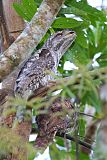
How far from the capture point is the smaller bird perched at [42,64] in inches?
76.2

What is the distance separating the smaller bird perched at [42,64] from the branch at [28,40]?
14 cm

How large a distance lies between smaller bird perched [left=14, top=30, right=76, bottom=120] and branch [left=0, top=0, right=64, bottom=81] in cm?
14

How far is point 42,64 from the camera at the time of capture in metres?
2.26

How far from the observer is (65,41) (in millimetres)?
2602

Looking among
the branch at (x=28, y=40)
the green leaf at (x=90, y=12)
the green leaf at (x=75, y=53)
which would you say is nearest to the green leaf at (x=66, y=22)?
the green leaf at (x=90, y=12)

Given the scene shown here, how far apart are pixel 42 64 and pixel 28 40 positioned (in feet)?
1.57

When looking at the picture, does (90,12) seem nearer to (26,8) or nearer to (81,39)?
(81,39)

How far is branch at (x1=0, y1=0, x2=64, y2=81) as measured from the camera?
1.69 m

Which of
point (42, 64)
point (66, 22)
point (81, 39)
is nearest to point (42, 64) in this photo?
point (42, 64)

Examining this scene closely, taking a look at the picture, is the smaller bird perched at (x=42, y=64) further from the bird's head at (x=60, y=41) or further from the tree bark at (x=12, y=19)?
the tree bark at (x=12, y=19)

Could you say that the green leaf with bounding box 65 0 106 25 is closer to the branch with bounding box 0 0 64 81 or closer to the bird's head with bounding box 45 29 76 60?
the bird's head with bounding box 45 29 76 60

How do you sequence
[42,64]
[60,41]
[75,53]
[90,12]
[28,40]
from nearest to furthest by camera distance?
[28,40] → [42,64] → [90,12] → [75,53] → [60,41]

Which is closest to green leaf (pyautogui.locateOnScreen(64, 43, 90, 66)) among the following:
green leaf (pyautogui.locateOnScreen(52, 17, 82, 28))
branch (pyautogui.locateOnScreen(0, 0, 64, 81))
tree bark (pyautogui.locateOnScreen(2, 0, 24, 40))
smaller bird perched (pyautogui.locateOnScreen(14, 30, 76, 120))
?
smaller bird perched (pyautogui.locateOnScreen(14, 30, 76, 120))

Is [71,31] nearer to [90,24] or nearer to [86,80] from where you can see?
[90,24]
